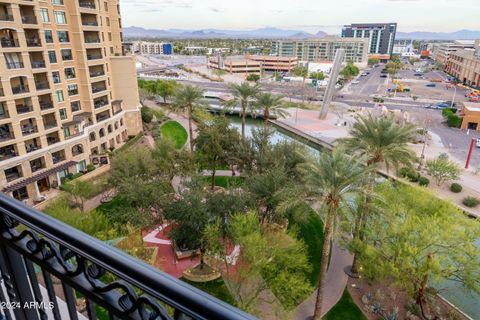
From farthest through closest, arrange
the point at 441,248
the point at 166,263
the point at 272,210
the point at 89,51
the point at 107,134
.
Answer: the point at 107,134 < the point at 89,51 < the point at 272,210 < the point at 166,263 < the point at 441,248

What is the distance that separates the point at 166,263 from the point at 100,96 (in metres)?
21.9

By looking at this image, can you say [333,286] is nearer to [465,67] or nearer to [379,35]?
[465,67]

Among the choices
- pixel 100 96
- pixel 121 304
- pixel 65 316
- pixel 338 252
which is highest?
pixel 121 304

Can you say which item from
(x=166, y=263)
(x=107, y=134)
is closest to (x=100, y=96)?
(x=107, y=134)

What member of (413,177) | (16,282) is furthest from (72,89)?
(16,282)

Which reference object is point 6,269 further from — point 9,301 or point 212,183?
point 212,183

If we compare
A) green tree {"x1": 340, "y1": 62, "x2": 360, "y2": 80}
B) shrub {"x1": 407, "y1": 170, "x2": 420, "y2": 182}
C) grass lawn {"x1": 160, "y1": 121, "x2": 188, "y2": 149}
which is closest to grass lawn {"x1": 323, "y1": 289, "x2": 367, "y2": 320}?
shrub {"x1": 407, "y1": 170, "x2": 420, "y2": 182}

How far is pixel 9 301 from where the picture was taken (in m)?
2.98

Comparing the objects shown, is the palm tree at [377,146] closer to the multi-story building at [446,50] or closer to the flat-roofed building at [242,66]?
the flat-roofed building at [242,66]

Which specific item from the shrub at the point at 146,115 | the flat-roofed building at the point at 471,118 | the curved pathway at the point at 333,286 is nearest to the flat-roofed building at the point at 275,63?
the flat-roofed building at the point at 471,118

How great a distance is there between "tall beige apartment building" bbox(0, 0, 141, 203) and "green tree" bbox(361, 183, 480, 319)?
2372 cm

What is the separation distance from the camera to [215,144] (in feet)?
88.2

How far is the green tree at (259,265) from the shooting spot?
13.8 meters

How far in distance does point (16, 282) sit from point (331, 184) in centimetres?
1237
